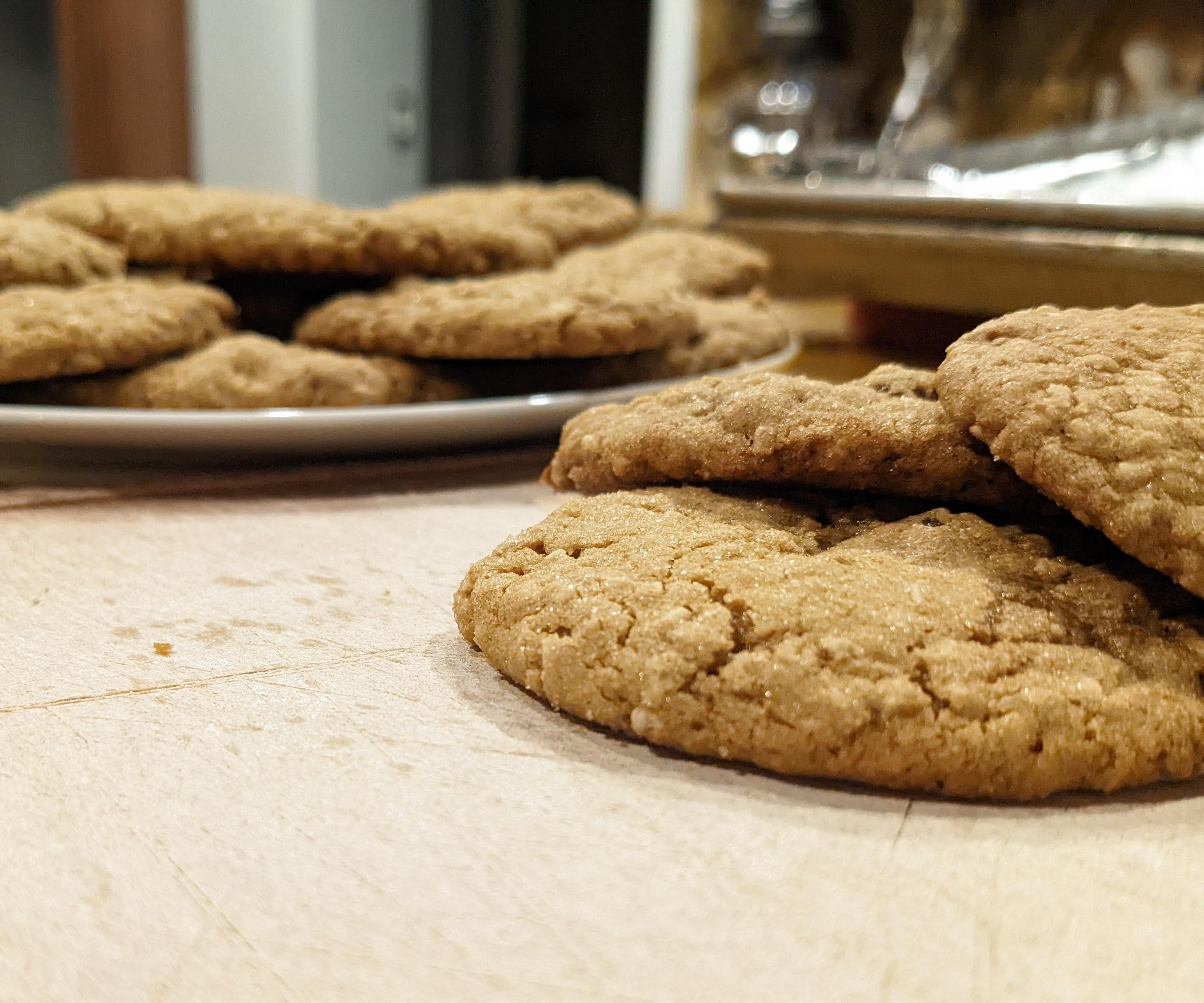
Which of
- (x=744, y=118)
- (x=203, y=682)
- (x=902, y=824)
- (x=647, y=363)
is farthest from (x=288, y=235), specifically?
(x=744, y=118)

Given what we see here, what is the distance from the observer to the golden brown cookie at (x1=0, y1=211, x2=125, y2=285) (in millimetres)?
1172

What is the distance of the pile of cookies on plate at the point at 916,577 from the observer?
60 centimetres

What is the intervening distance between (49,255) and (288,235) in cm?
27

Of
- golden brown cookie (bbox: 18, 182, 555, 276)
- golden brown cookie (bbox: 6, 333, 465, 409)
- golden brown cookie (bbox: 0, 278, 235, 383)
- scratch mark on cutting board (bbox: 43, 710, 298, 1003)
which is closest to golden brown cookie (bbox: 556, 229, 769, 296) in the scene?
golden brown cookie (bbox: 18, 182, 555, 276)

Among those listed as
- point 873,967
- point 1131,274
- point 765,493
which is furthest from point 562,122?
point 873,967

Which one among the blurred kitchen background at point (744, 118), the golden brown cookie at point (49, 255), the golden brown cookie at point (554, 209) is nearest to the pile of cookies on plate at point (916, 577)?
the golden brown cookie at point (49, 255)

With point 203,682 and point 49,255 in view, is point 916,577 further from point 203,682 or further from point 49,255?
point 49,255

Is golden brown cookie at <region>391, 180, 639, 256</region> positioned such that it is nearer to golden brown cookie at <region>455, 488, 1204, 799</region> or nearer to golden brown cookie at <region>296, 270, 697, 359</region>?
golden brown cookie at <region>296, 270, 697, 359</region>

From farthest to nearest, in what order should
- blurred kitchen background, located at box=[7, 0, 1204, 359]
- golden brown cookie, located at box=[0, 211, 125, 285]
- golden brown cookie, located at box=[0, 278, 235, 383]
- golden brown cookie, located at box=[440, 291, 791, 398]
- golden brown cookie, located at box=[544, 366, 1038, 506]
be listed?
1. blurred kitchen background, located at box=[7, 0, 1204, 359]
2. golden brown cookie, located at box=[440, 291, 791, 398]
3. golden brown cookie, located at box=[0, 211, 125, 285]
4. golden brown cookie, located at box=[0, 278, 235, 383]
5. golden brown cookie, located at box=[544, 366, 1038, 506]

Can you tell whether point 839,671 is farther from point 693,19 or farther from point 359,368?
point 693,19

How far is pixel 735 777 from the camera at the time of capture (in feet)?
2.02

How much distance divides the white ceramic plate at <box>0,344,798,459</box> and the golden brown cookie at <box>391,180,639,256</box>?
45 centimetres

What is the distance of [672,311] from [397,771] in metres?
0.75

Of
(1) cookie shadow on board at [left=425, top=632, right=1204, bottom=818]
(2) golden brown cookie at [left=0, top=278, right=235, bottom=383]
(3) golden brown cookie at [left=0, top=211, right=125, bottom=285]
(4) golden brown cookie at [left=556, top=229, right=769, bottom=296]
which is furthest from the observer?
(4) golden brown cookie at [left=556, top=229, right=769, bottom=296]
